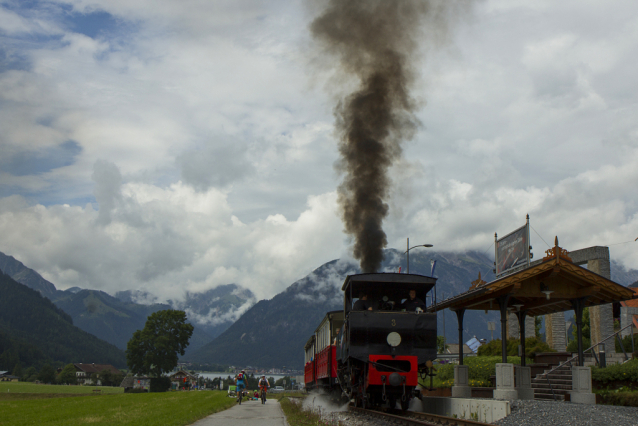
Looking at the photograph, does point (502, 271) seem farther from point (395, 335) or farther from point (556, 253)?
point (395, 335)

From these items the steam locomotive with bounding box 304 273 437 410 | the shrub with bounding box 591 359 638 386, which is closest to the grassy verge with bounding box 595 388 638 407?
the shrub with bounding box 591 359 638 386

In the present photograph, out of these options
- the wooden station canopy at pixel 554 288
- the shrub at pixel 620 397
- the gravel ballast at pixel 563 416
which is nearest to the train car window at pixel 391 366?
the wooden station canopy at pixel 554 288

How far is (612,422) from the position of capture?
42.9 ft

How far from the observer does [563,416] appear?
1391cm

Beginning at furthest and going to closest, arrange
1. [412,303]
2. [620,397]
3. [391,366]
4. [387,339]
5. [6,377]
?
[6,377] → [620,397] → [412,303] → [391,366] → [387,339]

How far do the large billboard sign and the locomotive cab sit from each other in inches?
208

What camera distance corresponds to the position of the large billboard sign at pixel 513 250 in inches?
801

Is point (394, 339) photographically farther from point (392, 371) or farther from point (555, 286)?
point (555, 286)

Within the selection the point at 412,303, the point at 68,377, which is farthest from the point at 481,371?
the point at 68,377

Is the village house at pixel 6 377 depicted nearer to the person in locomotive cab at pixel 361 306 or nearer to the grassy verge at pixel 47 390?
the grassy verge at pixel 47 390

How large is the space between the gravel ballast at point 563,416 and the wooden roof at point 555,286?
377 cm

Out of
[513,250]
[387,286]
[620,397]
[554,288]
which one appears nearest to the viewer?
[387,286]

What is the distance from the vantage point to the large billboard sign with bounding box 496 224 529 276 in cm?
2034

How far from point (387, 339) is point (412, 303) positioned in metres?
1.52
